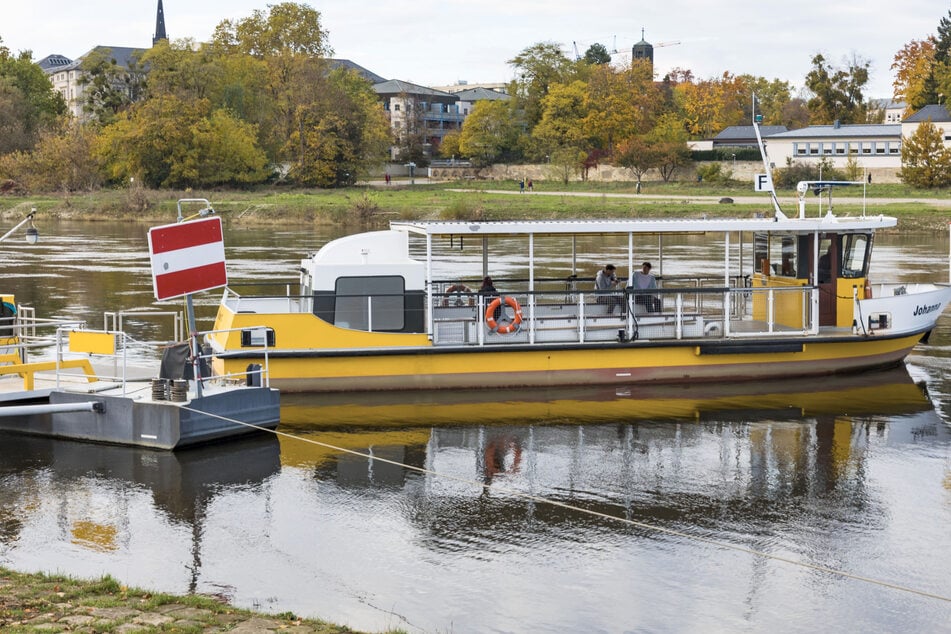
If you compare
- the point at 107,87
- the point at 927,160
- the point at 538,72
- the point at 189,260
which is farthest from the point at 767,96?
the point at 189,260

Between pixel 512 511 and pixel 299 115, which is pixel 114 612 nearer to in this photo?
pixel 512 511

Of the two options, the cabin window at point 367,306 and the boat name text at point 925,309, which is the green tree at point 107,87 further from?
the boat name text at point 925,309

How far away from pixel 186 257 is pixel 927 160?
80973mm

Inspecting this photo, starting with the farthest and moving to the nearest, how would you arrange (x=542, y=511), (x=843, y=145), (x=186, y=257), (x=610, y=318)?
(x=843, y=145), (x=610, y=318), (x=186, y=257), (x=542, y=511)

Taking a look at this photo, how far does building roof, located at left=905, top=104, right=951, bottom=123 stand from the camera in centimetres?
10212

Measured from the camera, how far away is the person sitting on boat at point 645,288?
22.8 m

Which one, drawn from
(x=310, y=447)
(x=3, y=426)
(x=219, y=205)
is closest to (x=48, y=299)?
(x=3, y=426)

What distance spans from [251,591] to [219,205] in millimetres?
77452

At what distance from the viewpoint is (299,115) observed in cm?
10206

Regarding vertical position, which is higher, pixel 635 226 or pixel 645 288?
pixel 635 226

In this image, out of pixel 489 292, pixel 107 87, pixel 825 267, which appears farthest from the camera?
pixel 107 87

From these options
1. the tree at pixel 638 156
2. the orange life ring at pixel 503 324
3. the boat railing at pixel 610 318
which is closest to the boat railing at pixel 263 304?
the boat railing at pixel 610 318

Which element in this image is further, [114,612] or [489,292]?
[489,292]

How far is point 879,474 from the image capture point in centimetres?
1638
